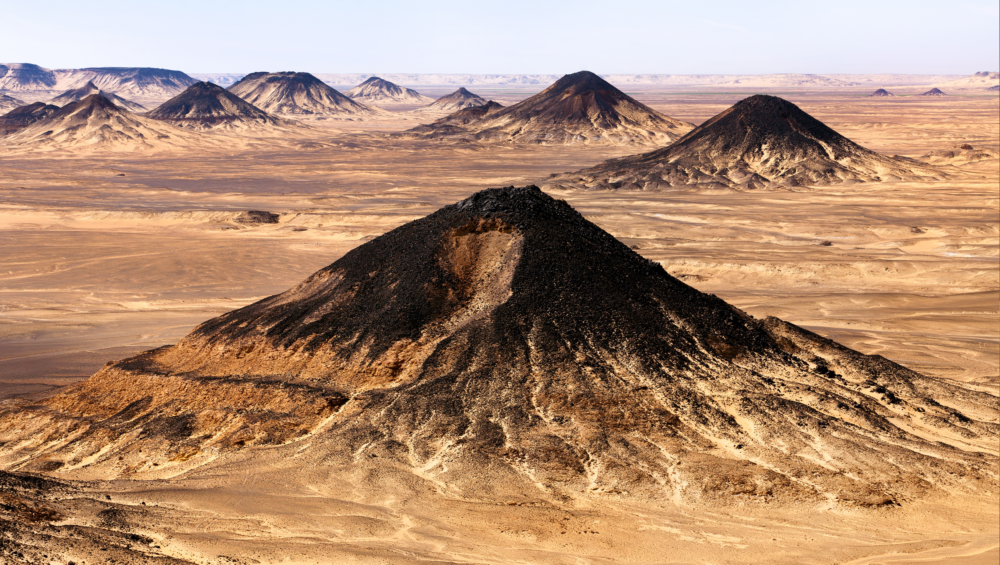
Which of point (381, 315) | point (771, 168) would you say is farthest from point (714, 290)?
point (771, 168)

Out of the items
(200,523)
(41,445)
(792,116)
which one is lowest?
(41,445)

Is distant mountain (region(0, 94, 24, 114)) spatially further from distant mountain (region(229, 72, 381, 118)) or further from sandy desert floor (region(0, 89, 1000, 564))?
sandy desert floor (region(0, 89, 1000, 564))

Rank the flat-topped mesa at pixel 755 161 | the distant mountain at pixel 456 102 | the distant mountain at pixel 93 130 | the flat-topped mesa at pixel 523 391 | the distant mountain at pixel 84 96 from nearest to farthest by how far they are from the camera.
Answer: the flat-topped mesa at pixel 523 391 → the flat-topped mesa at pixel 755 161 → the distant mountain at pixel 93 130 → the distant mountain at pixel 84 96 → the distant mountain at pixel 456 102

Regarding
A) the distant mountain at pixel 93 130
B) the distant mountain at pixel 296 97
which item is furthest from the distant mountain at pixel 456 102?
the distant mountain at pixel 93 130

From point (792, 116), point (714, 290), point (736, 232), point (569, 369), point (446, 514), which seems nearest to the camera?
point (446, 514)

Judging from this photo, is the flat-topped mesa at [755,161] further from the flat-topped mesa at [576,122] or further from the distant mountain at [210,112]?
the distant mountain at [210,112]

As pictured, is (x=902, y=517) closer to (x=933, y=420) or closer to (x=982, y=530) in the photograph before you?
(x=982, y=530)

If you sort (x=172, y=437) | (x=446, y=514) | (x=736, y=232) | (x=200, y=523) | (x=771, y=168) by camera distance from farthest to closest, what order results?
(x=771, y=168)
(x=736, y=232)
(x=172, y=437)
(x=446, y=514)
(x=200, y=523)
